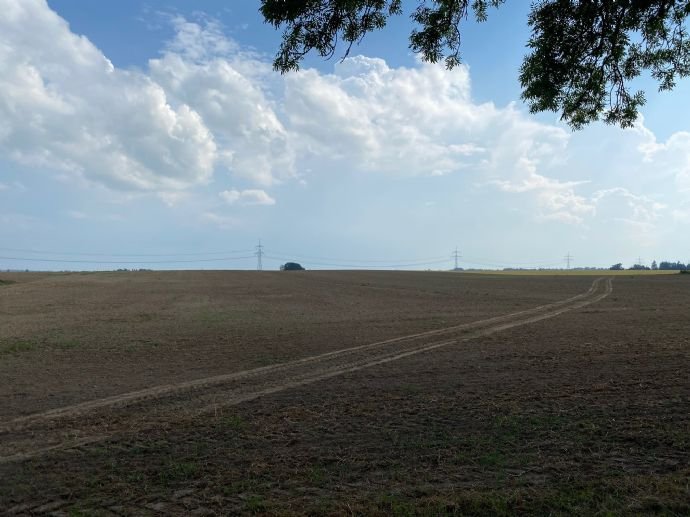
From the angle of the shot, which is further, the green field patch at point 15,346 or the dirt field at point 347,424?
the green field patch at point 15,346

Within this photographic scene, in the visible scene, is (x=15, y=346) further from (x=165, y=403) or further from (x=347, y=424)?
(x=347, y=424)

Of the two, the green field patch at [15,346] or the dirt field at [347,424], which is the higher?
the green field patch at [15,346]

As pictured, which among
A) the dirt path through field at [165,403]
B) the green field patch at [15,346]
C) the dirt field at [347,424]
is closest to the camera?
the dirt field at [347,424]

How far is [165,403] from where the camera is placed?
27.0 ft

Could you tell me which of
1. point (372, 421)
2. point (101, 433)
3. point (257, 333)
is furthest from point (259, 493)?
point (257, 333)

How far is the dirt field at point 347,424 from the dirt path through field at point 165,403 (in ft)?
0.16

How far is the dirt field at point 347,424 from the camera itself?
15.2ft

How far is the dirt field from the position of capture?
4641 millimetres

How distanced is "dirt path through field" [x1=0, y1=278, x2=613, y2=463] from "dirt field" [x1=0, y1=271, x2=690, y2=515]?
5 cm

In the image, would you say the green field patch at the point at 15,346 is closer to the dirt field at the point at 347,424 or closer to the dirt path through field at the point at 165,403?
the dirt field at the point at 347,424

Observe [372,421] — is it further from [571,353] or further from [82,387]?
[571,353]

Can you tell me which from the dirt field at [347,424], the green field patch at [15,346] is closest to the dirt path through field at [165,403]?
the dirt field at [347,424]

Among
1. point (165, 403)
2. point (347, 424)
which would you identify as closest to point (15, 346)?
point (165, 403)

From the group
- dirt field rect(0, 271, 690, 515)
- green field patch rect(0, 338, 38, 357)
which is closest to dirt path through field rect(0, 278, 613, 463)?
dirt field rect(0, 271, 690, 515)
